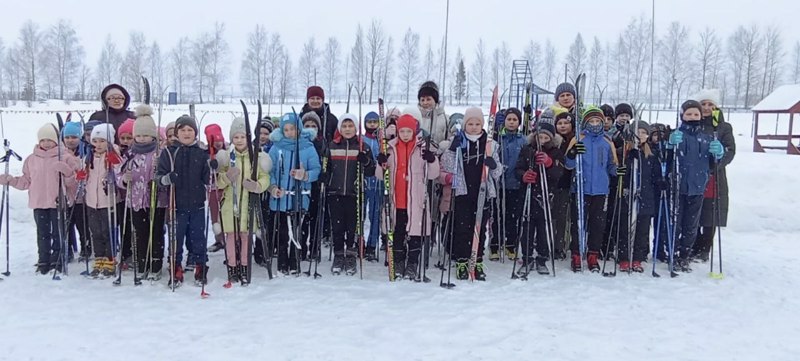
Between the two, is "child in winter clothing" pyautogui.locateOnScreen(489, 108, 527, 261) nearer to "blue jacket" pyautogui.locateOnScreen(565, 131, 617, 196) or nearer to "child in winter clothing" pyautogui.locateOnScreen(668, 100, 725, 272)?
"blue jacket" pyautogui.locateOnScreen(565, 131, 617, 196)

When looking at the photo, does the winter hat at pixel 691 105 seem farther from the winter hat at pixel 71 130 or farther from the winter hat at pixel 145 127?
the winter hat at pixel 71 130

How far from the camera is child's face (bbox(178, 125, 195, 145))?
4.83 m

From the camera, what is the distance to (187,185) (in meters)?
4.86

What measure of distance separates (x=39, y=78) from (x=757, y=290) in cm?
6619

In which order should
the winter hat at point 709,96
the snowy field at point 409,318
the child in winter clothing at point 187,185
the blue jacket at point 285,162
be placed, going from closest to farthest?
the snowy field at point 409,318, the child in winter clothing at point 187,185, the blue jacket at point 285,162, the winter hat at point 709,96

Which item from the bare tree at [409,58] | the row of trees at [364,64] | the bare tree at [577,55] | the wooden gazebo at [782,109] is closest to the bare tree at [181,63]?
the row of trees at [364,64]

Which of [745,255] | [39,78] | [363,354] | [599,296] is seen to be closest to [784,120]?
[745,255]

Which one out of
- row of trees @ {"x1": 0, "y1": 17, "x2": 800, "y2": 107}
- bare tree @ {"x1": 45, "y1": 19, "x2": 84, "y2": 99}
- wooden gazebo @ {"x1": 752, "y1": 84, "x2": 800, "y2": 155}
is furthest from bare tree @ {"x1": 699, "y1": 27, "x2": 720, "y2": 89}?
bare tree @ {"x1": 45, "y1": 19, "x2": 84, "y2": 99}

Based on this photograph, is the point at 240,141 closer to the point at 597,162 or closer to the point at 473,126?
the point at 473,126

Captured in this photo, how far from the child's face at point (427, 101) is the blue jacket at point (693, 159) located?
2.64 meters

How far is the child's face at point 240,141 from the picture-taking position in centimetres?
511

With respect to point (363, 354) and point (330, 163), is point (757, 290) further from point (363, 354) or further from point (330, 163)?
point (330, 163)

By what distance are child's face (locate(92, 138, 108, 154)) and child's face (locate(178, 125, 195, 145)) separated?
998 millimetres

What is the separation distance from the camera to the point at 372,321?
4105 mm
